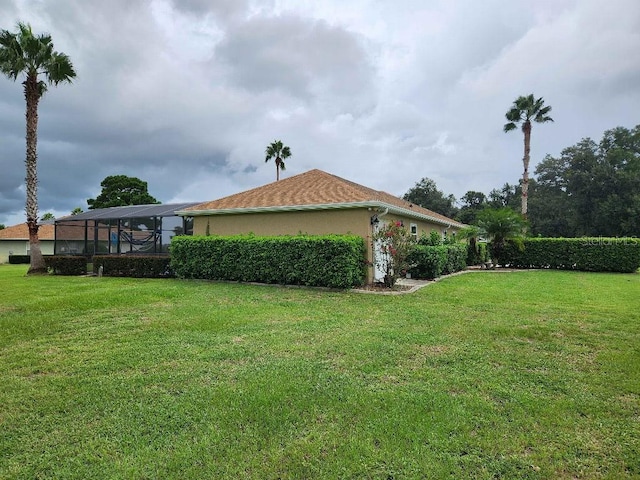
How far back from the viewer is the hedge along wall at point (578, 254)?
58.8ft

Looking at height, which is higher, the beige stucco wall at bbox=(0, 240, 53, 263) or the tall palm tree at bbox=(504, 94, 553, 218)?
the tall palm tree at bbox=(504, 94, 553, 218)

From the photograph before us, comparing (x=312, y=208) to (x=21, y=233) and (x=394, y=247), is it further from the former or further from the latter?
(x=21, y=233)

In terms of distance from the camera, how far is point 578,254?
18922mm

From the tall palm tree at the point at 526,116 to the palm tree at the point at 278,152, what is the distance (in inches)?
723

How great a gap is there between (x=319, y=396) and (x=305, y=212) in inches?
388

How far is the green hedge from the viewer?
1532 cm

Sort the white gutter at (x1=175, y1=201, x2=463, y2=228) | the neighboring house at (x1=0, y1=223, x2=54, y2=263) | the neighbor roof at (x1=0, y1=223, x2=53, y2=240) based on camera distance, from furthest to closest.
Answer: the neighboring house at (x1=0, y1=223, x2=54, y2=263) → the neighbor roof at (x1=0, y1=223, x2=53, y2=240) → the white gutter at (x1=175, y1=201, x2=463, y2=228)

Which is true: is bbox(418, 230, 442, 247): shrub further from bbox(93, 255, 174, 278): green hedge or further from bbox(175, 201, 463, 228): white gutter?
bbox(93, 255, 174, 278): green hedge

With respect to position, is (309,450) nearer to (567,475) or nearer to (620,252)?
(567,475)

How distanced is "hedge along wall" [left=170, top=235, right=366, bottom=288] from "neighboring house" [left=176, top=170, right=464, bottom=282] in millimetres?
1051

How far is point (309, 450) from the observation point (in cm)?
278

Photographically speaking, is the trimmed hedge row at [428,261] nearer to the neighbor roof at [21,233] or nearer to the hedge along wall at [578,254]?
the hedge along wall at [578,254]

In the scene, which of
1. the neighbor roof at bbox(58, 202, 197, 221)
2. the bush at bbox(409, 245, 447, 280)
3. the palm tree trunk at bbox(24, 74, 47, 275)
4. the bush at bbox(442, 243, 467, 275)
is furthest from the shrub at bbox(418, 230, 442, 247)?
the palm tree trunk at bbox(24, 74, 47, 275)

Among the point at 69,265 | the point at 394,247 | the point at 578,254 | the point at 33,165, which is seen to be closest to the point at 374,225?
the point at 394,247
